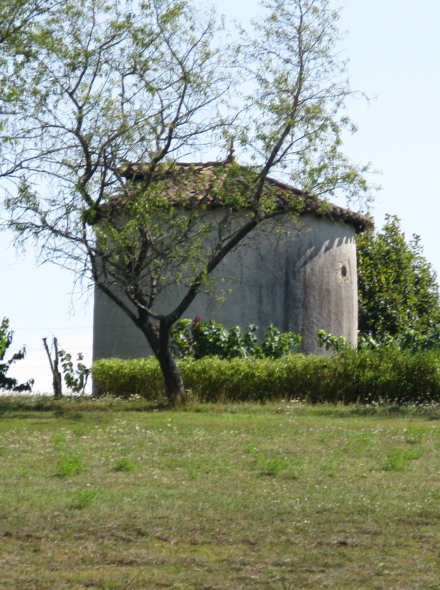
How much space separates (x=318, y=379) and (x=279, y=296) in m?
4.72

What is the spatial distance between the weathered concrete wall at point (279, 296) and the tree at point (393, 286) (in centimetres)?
1436

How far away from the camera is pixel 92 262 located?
63.1 ft

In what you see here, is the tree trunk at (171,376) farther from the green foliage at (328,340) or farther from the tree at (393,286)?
the tree at (393,286)

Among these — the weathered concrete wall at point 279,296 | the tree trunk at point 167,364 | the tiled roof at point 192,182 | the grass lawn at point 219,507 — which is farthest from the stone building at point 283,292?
the grass lawn at point 219,507

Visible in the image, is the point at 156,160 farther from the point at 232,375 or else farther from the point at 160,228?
the point at 232,375

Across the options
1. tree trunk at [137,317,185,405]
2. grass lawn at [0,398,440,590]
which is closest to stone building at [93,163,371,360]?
tree trunk at [137,317,185,405]

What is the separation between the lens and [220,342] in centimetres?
2352

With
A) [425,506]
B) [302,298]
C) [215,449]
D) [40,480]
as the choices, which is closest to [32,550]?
[40,480]

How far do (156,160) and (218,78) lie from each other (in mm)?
2037

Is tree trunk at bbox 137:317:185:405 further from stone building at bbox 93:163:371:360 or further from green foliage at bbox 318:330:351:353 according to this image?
green foliage at bbox 318:330:351:353

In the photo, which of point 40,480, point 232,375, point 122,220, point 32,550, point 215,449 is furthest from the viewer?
point 232,375

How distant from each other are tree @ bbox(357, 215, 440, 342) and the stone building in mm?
14265

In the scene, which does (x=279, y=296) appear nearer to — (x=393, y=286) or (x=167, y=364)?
(x=167, y=364)

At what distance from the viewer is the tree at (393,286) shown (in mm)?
42406
